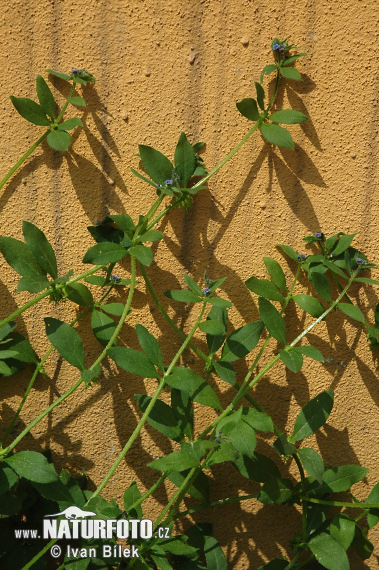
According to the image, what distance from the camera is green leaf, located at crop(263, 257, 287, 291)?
117 centimetres

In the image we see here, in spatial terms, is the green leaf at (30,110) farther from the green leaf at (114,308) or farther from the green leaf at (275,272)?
the green leaf at (275,272)

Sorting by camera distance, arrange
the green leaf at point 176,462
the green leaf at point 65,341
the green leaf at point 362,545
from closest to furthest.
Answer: the green leaf at point 176,462 → the green leaf at point 65,341 → the green leaf at point 362,545

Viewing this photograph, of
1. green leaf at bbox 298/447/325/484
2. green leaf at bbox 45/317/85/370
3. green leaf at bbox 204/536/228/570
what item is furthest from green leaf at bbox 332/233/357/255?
green leaf at bbox 204/536/228/570

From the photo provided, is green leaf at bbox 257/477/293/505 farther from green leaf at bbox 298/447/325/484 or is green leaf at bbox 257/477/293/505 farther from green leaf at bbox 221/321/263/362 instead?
green leaf at bbox 221/321/263/362

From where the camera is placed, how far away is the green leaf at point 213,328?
3.47 feet

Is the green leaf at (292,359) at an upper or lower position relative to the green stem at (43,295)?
lower

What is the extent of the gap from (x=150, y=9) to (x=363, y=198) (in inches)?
21.5

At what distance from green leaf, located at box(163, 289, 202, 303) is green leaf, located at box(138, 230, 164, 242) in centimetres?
11

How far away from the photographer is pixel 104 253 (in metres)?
1.05

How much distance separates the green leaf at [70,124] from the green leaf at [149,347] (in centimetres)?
40

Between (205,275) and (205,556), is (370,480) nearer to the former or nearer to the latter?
(205,556)

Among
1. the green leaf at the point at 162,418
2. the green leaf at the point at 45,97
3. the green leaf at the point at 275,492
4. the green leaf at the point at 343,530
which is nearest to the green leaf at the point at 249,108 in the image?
the green leaf at the point at 45,97

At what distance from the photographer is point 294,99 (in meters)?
1.15

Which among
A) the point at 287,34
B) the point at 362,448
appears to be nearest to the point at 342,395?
the point at 362,448
